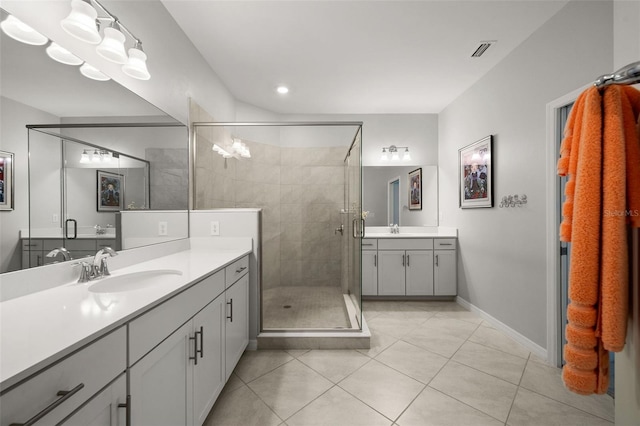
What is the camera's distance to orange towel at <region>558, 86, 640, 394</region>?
2.51ft

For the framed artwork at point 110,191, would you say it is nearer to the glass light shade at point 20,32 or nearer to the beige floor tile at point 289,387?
the glass light shade at point 20,32

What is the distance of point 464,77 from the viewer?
2896mm

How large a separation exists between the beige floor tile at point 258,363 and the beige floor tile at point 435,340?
1.14m

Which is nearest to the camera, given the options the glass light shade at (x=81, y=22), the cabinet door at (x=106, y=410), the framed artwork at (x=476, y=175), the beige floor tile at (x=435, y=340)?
the cabinet door at (x=106, y=410)

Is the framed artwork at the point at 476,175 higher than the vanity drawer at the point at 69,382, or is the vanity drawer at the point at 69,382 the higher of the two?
the framed artwork at the point at 476,175

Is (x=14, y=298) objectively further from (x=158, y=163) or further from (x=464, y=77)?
(x=464, y=77)

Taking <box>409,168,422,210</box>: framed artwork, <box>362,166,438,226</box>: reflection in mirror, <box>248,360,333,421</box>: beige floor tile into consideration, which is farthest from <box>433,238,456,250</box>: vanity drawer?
<box>248,360,333,421</box>: beige floor tile

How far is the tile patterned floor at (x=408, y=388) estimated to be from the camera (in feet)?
4.91

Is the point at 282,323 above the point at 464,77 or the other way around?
the other way around

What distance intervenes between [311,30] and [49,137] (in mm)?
1886

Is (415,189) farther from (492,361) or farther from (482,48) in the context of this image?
(492,361)

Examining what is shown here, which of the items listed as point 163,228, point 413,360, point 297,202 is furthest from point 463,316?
point 163,228

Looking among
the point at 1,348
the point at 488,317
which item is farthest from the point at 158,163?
the point at 488,317

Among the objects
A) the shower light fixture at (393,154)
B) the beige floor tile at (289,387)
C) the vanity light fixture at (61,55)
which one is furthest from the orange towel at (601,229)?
the shower light fixture at (393,154)
